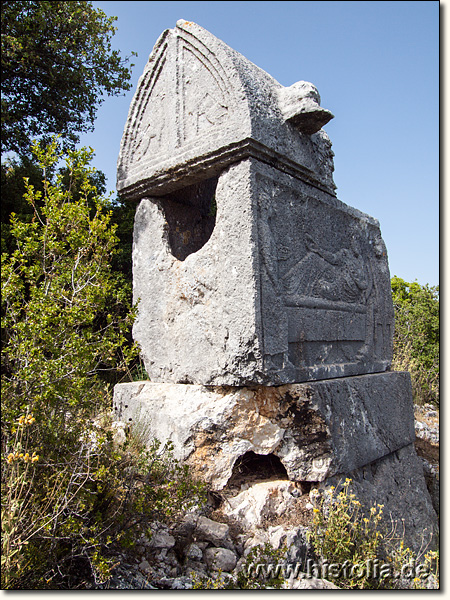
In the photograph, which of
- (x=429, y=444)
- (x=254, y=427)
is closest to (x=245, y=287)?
(x=254, y=427)

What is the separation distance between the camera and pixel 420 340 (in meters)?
8.03

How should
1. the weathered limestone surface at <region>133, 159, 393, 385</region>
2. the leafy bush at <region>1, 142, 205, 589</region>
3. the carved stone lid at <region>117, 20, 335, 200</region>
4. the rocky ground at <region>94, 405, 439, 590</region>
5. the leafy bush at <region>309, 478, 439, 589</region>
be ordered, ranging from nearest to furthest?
1. the leafy bush at <region>1, 142, 205, 589</region>
2. the rocky ground at <region>94, 405, 439, 590</region>
3. the leafy bush at <region>309, 478, 439, 589</region>
4. the weathered limestone surface at <region>133, 159, 393, 385</region>
5. the carved stone lid at <region>117, 20, 335, 200</region>

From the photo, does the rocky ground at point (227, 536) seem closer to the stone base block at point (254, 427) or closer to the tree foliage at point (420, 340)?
the stone base block at point (254, 427)

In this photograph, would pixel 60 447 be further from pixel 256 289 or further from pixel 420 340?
pixel 420 340

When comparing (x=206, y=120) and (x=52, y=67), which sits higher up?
(x=52, y=67)

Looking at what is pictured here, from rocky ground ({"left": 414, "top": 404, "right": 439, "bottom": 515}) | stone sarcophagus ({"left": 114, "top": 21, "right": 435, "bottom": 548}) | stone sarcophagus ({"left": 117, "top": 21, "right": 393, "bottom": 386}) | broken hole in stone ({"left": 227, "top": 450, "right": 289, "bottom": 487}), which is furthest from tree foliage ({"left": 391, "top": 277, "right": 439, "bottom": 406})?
broken hole in stone ({"left": 227, "top": 450, "right": 289, "bottom": 487})

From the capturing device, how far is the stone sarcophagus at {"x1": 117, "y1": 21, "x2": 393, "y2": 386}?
9.18 feet

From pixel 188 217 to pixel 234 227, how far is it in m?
0.96

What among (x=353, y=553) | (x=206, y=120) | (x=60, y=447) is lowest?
(x=353, y=553)

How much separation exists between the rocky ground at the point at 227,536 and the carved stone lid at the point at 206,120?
200 cm

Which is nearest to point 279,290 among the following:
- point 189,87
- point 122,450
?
point 122,450

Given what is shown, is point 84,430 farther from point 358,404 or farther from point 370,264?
point 370,264

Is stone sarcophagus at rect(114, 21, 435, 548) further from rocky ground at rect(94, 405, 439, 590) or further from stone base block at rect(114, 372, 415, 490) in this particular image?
rocky ground at rect(94, 405, 439, 590)

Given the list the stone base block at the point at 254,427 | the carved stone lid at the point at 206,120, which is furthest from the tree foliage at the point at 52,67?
the stone base block at the point at 254,427
